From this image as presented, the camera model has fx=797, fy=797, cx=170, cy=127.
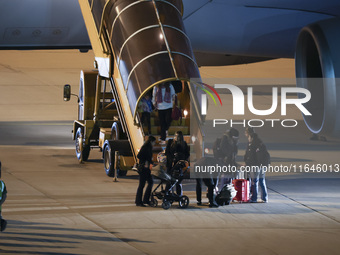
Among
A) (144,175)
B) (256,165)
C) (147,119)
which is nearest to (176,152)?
(144,175)

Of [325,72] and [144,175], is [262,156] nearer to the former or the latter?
[144,175]

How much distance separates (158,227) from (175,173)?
207 cm

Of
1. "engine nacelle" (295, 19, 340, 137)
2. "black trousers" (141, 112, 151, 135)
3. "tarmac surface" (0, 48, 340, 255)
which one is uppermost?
"engine nacelle" (295, 19, 340, 137)

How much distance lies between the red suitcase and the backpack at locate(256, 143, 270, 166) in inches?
18.2

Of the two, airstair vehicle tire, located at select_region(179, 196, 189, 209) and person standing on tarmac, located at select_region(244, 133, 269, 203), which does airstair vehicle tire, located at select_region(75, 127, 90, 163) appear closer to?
person standing on tarmac, located at select_region(244, 133, 269, 203)

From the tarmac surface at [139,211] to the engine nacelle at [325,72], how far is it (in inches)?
34.0

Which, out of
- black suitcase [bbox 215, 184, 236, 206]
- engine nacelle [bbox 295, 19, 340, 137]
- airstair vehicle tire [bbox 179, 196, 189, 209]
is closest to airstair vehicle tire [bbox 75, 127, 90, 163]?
airstair vehicle tire [bbox 179, 196, 189, 209]

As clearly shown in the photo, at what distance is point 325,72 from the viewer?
731 inches

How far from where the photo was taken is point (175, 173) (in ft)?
46.4

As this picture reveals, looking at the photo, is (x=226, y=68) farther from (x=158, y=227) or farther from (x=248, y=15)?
(x=158, y=227)

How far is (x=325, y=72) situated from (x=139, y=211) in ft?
23.3

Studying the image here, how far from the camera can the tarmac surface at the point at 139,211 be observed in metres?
11.1

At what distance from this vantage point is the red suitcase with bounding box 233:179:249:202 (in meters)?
14.4

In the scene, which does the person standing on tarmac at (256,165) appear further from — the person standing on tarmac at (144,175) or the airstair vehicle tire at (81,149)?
the airstair vehicle tire at (81,149)
